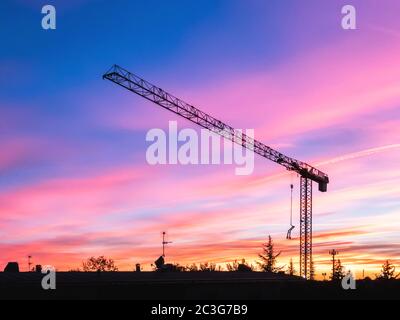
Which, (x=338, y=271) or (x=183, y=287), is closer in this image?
(x=183, y=287)

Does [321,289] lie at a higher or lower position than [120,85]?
lower

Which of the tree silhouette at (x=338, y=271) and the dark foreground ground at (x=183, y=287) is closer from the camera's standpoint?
the dark foreground ground at (x=183, y=287)

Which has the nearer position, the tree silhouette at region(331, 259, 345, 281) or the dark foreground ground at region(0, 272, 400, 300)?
the dark foreground ground at region(0, 272, 400, 300)

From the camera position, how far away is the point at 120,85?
353ft

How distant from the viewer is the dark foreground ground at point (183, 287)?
6388cm

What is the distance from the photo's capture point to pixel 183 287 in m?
74.8

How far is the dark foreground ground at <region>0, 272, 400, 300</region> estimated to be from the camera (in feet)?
210

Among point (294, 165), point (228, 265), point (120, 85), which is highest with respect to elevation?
point (120, 85)
